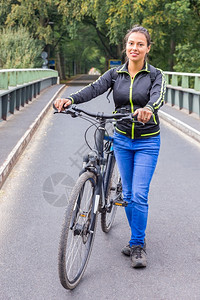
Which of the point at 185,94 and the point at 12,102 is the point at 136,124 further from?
the point at 185,94

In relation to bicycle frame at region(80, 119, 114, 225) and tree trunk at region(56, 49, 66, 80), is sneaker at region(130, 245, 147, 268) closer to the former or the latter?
bicycle frame at region(80, 119, 114, 225)

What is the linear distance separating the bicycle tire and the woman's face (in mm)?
920

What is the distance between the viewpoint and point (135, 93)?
3768 mm

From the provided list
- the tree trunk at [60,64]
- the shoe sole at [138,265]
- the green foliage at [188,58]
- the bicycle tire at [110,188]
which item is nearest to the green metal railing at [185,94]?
the bicycle tire at [110,188]

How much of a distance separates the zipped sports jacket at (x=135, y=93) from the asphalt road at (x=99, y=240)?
108 centimetres

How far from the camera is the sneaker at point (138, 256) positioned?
3.85m

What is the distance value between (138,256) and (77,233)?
67cm

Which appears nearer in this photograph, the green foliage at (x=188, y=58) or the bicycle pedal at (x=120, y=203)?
the bicycle pedal at (x=120, y=203)

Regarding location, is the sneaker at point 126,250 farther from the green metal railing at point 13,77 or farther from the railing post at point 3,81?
the railing post at point 3,81

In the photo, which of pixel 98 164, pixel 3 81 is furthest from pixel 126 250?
pixel 3 81

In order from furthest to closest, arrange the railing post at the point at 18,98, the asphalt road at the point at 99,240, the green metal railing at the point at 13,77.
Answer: the railing post at the point at 18,98 < the green metal railing at the point at 13,77 < the asphalt road at the point at 99,240

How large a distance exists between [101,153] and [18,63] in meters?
17.6

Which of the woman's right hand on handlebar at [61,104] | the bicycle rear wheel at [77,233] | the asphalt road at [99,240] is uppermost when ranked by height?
the woman's right hand on handlebar at [61,104]

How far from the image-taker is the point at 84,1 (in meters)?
33.6
